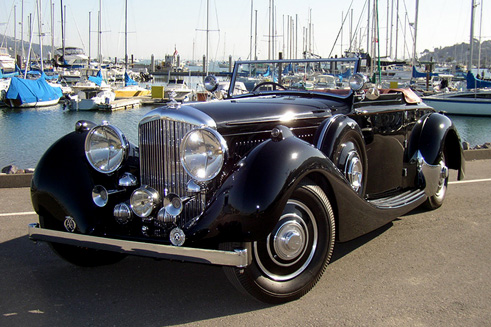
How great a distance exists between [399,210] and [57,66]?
52.6 m

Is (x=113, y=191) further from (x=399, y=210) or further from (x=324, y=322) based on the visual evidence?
(x=399, y=210)

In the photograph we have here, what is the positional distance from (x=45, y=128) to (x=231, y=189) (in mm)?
22511

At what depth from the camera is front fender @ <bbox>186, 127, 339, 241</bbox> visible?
315 cm

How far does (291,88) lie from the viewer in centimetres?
531

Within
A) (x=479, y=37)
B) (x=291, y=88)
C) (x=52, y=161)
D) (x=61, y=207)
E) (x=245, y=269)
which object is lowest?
(x=245, y=269)

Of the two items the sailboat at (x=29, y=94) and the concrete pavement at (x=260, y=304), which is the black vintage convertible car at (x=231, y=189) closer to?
the concrete pavement at (x=260, y=304)

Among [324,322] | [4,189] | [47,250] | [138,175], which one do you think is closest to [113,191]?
[138,175]

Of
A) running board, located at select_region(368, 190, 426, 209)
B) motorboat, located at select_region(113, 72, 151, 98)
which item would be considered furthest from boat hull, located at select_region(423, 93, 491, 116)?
running board, located at select_region(368, 190, 426, 209)

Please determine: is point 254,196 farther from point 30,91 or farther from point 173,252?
point 30,91

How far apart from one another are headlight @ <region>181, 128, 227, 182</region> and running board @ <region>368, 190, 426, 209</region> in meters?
1.64

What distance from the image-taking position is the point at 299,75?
579 cm

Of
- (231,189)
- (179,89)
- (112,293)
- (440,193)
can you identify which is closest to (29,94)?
(179,89)

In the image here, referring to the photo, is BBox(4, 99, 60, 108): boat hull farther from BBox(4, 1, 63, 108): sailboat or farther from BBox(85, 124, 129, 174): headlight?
BBox(85, 124, 129, 174): headlight

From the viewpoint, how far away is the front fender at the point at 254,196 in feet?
10.3
